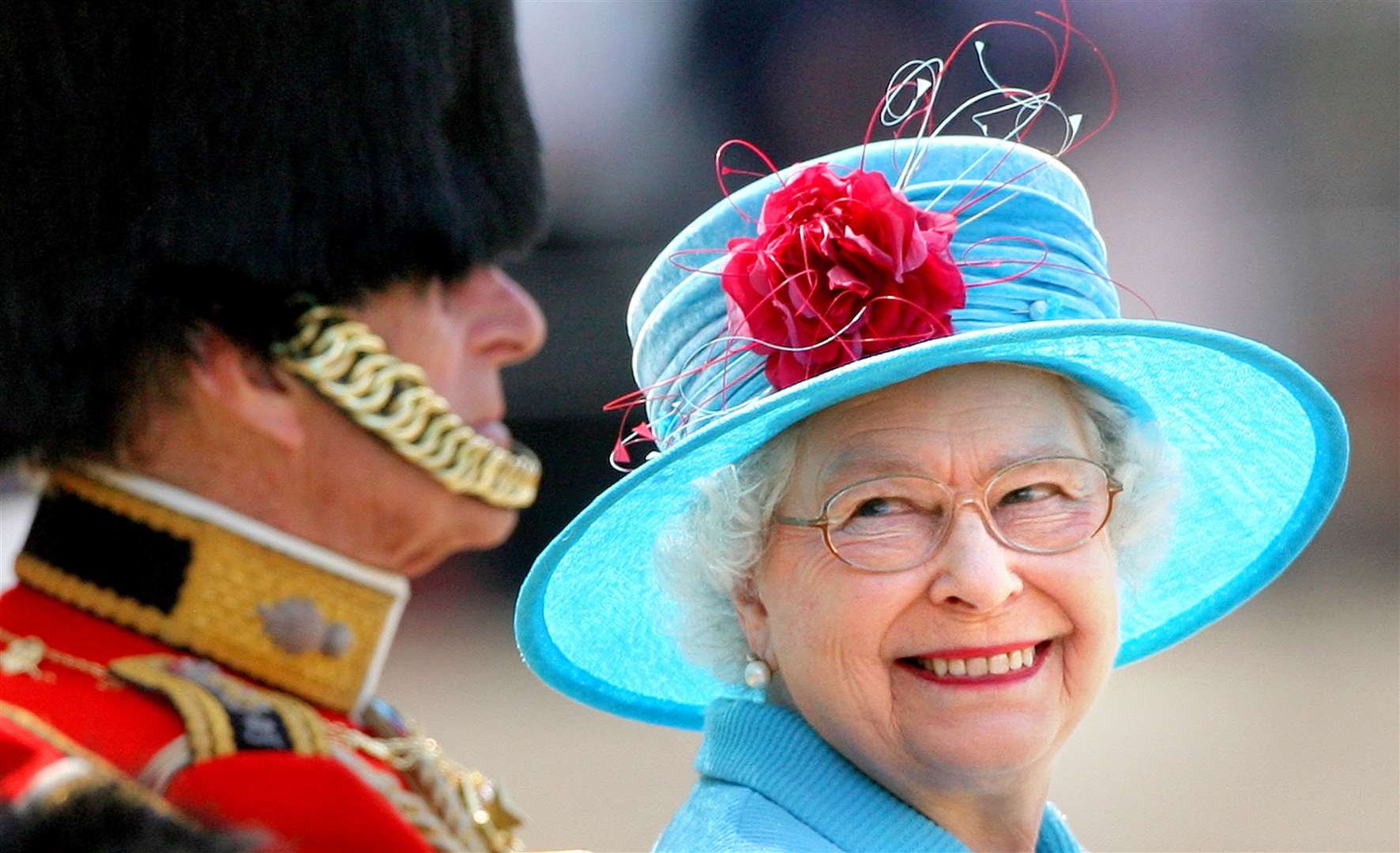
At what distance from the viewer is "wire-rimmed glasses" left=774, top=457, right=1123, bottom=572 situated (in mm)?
2262

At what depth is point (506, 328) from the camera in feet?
5.63

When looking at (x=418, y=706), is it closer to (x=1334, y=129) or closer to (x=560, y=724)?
(x=560, y=724)

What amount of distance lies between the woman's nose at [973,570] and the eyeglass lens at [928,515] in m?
0.02

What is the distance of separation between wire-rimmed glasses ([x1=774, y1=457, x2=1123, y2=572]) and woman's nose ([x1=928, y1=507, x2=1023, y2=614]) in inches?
0.5

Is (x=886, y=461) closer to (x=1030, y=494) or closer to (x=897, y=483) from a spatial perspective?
(x=897, y=483)

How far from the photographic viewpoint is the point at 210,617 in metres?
1.65

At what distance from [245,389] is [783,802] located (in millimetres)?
953

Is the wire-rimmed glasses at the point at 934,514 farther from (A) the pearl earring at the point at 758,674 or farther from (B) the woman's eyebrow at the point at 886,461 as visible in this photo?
(A) the pearl earring at the point at 758,674

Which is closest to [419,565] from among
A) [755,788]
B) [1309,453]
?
[755,788]

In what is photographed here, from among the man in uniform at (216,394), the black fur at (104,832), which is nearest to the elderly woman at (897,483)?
the man in uniform at (216,394)

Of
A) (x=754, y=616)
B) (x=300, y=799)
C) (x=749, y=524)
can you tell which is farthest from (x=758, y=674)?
(x=300, y=799)

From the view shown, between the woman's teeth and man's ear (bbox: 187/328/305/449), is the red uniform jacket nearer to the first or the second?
man's ear (bbox: 187/328/305/449)

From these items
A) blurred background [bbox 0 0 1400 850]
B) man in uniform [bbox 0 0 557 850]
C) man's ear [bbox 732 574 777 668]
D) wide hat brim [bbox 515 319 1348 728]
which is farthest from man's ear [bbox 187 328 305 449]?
blurred background [bbox 0 0 1400 850]

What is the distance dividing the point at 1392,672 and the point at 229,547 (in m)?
7.32
